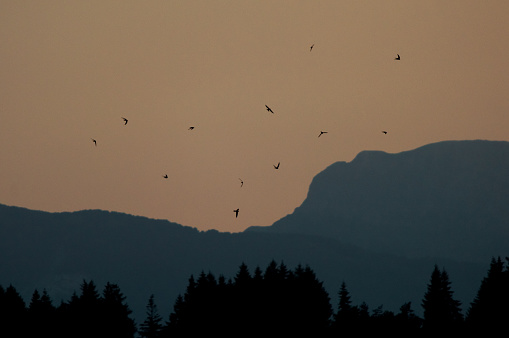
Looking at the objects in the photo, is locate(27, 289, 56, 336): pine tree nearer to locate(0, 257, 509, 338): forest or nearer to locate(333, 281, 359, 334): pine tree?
locate(0, 257, 509, 338): forest

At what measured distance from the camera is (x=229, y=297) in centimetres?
9738

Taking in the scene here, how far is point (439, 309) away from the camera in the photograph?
101 metres

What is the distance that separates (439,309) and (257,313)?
1995 centimetres

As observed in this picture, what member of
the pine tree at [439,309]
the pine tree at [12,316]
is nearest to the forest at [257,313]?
the pine tree at [439,309]

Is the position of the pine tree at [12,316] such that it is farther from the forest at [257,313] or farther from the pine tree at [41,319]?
the pine tree at [41,319]


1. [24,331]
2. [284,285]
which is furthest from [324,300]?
[24,331]

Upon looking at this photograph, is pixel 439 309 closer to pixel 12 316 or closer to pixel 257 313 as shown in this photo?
pixel 257 313

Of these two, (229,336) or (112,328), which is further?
(112,328)

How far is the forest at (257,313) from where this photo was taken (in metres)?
94.1

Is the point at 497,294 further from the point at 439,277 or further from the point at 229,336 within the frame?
the point at 229,336

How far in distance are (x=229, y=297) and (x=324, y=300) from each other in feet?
36.3

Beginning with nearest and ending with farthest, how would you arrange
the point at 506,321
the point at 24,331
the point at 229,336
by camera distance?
1. the point at 506,321
2. the point at 229,336
3. the point at 24,331

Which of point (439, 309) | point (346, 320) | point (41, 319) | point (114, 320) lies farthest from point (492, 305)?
point (41, 319)

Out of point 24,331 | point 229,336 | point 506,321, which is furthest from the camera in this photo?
point 24,331
